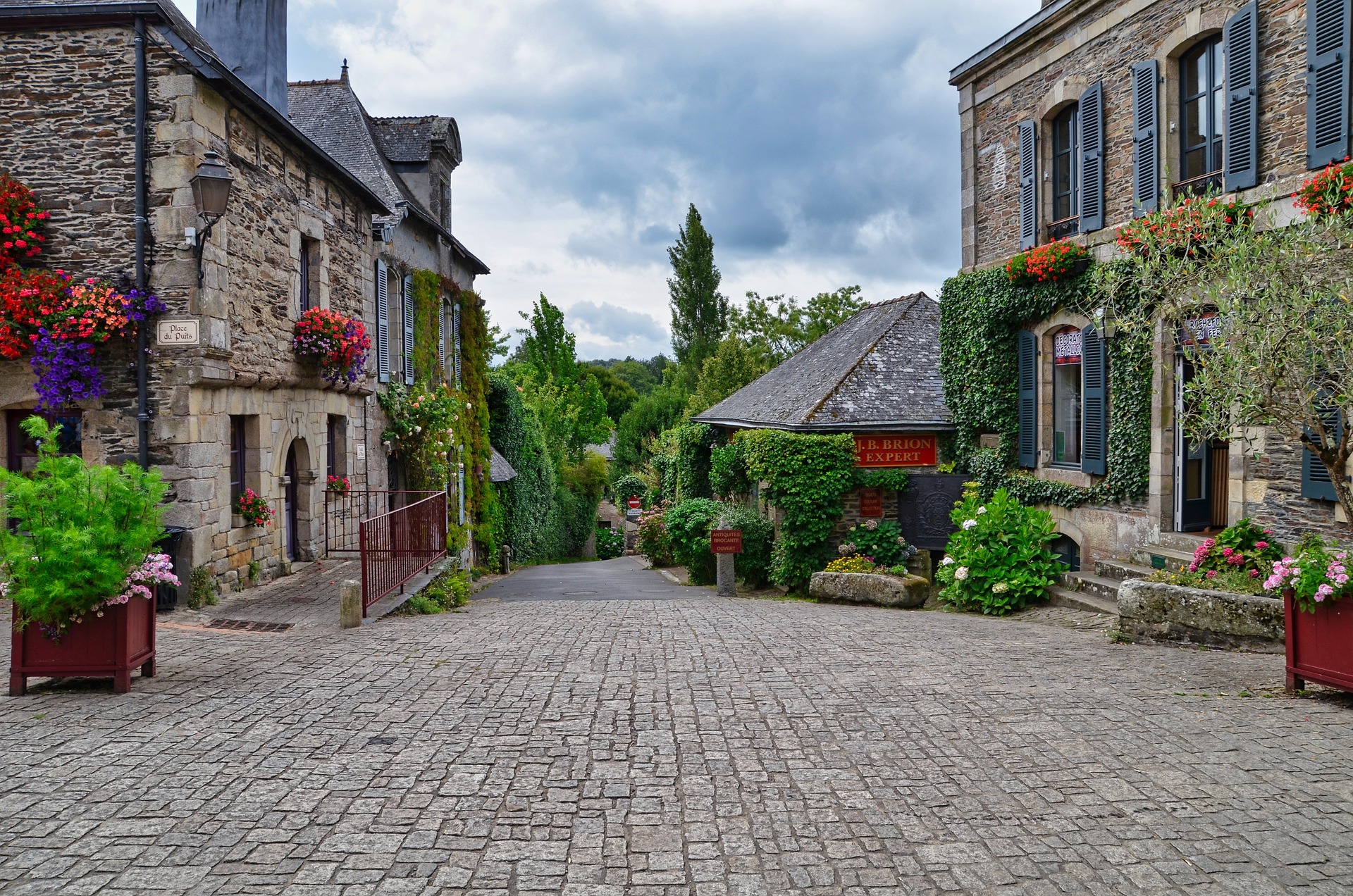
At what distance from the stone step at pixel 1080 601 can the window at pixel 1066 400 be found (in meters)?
2.49

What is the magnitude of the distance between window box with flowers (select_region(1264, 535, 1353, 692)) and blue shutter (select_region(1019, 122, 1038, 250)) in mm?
7994

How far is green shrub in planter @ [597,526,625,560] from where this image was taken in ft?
119

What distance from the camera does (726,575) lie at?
15.1m

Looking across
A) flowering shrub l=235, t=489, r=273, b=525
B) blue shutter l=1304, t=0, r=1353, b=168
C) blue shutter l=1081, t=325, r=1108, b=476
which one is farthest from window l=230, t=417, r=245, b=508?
blue shutter l=1304, t=0, r=1353, b=168

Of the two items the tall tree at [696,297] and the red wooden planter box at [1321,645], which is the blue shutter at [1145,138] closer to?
the red wooden planter box at [1321,645]

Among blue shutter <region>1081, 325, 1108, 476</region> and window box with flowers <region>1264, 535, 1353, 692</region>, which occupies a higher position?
blue shutter <region>1081, 325, 1108, 476</region>

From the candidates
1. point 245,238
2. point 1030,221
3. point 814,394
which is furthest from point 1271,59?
point 245,238

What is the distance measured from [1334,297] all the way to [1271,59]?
425 cm

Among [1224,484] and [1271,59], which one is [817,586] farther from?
[1271,59]

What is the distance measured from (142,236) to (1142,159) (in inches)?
435

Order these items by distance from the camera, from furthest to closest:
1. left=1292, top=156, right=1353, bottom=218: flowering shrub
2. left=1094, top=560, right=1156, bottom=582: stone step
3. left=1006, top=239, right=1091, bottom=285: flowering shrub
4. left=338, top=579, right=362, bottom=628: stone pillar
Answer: left=1006, top=239, right=1091, bottom=285: flowering shrub → left=1094, top=560, right=1156, bottom=582: stone step → left=338, top=579, right=362, bottom=628: stone pillar → left=1292, top=156, right=1353, bottom=218: flowering shrub

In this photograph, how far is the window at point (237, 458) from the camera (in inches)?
409

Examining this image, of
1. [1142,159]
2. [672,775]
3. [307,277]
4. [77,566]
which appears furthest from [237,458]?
[1142,159]

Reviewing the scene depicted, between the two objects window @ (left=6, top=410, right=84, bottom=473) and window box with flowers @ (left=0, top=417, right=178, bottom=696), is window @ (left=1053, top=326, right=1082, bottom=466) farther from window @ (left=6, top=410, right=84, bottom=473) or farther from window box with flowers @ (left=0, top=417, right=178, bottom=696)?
window @ (left=6, top=410, right=84, bottom=473)
